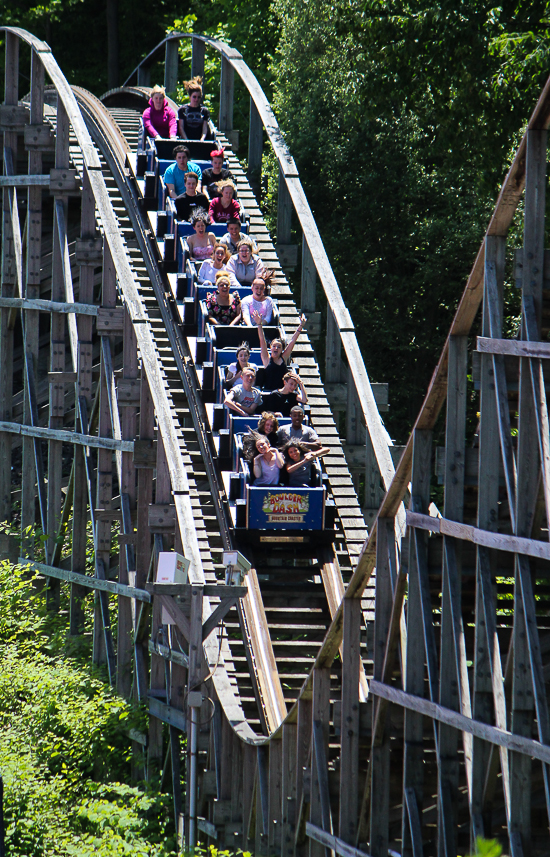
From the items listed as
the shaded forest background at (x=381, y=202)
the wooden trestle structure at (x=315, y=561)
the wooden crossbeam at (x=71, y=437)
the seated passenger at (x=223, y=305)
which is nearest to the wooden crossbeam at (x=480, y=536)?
the wooden trestle structure at (x=315, y=561)

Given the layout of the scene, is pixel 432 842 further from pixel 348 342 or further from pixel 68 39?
pixel 68 39

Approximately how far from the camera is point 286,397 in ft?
38.4

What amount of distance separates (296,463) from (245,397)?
3.20ft

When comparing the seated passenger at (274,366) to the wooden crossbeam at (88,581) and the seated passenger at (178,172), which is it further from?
the seated passenger at (178,172)

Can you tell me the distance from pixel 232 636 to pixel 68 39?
20965mm

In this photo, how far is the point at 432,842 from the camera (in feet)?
25.6

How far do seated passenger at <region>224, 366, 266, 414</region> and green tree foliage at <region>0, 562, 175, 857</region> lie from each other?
2.83 m

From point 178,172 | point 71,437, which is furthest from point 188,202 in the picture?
point 71,437

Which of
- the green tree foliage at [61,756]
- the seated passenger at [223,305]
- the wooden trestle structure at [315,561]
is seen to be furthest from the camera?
the seated passenger at [223,305]

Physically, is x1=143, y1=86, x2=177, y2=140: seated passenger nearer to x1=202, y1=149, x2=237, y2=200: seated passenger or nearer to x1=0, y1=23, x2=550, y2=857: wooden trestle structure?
x1=0, y1=23, x2=550, y2=857: wooden trestle structure

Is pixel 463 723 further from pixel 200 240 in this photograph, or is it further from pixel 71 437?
pixel 200 240

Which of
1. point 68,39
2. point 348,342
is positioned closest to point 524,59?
point 348,342

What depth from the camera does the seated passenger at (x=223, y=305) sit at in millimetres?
12719

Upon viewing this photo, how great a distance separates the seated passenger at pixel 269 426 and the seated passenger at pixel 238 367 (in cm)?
71
